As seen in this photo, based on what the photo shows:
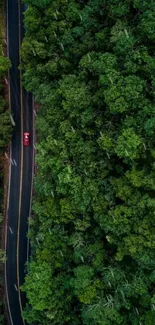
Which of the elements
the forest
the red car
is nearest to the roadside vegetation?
the red car

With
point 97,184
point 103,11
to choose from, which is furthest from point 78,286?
point 103,11

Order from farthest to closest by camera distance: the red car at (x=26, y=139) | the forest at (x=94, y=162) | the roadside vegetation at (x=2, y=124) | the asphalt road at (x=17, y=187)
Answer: the asphalt road at (x=17, y=187)
the red car at (x=26, y=139)
the roadside vegetation at (x=2, y=124)
the forest at (x=94, y=162)

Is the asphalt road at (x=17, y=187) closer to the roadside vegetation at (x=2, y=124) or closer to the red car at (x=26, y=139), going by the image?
the red car at (x=26, y=139)

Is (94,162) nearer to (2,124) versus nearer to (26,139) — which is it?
(26,139)

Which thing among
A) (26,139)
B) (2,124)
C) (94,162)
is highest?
(2,124)

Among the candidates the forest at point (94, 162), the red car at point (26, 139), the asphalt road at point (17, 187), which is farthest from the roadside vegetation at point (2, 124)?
the forest at point (94, 162)

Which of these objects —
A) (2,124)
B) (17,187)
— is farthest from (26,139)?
(17,187)
